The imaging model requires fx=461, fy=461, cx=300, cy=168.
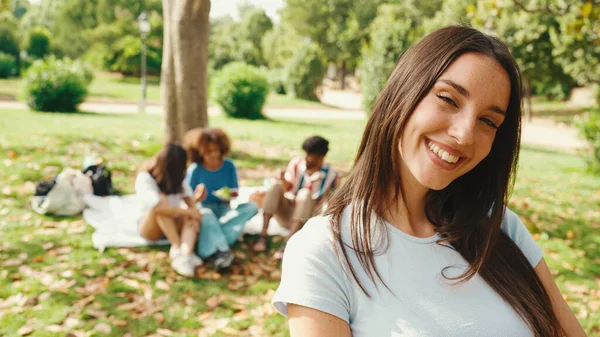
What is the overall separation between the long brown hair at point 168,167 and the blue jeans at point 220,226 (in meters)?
0.45

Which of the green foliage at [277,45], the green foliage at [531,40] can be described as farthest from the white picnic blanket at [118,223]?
the green foliage at [277,45]

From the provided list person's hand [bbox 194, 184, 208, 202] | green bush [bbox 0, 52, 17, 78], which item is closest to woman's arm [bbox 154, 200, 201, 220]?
person's hand [bbox 194, 184, 208, 202]

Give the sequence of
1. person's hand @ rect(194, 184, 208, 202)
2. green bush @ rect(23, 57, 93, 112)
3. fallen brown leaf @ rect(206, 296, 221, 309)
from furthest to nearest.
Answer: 1. green bush @ rect(23, 57, 93, 112)
2. person's hand @ rect(194, 184, 208, 202)
3. fallen brown leaf @ rect(206, 296, 221, 309)

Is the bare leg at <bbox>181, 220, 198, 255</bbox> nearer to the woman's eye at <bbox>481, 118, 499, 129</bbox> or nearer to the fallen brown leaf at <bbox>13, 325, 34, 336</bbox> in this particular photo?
the fallen brown leaf at <bbox>13, 325, 34, 336</bbox>

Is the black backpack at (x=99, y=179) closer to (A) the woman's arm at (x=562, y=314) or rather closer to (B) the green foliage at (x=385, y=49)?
(A) the woman's arm at (x=562, y=314)

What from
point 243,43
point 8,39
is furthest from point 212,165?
point 243,43

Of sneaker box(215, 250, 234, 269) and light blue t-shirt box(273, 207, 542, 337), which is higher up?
light blue t-shirt box(273, 207, 542, 337)

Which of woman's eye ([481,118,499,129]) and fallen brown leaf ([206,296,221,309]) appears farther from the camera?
fallen brown leaf ([206,296,221,309])

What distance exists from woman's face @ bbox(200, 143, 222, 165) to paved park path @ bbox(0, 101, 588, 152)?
12.4 m

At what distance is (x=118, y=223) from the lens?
5.25 m

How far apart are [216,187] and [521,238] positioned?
4.18 metres

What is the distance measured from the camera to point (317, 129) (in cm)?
1561

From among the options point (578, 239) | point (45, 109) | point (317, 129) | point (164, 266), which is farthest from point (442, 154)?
point (45, 109)

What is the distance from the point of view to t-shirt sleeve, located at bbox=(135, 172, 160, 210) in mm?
4734
